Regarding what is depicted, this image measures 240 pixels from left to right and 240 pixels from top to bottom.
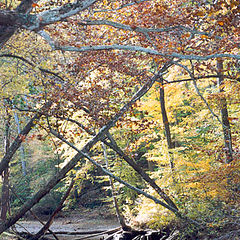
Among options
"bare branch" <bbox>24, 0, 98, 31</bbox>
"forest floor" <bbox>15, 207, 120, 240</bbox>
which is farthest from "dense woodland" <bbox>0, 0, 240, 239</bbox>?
"forest floor" <bbox>15, 207, 120, 240</bbox>

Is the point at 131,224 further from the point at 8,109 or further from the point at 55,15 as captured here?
the point at 55,15

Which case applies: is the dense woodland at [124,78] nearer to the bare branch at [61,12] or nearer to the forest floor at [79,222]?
the bare branch at [61,12]

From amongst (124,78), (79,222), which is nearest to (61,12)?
(124,78)

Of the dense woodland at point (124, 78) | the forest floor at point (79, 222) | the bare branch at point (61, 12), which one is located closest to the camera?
the bare branch at point (61, 12)

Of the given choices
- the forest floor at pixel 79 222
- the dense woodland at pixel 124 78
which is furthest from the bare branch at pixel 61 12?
the forest floor at pixel 79 222

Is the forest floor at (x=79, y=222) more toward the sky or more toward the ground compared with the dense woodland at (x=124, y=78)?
more toward the ground

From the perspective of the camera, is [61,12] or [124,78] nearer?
[61,12]

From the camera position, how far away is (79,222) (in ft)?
54.9

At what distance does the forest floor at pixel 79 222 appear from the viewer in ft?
48.6

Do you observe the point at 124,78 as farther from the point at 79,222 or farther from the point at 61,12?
the point at 79,222

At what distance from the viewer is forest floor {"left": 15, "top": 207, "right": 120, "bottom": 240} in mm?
14828

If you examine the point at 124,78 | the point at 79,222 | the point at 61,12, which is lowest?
the point at 79,222

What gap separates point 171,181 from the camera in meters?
8.80

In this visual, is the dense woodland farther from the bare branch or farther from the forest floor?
the forest floor
